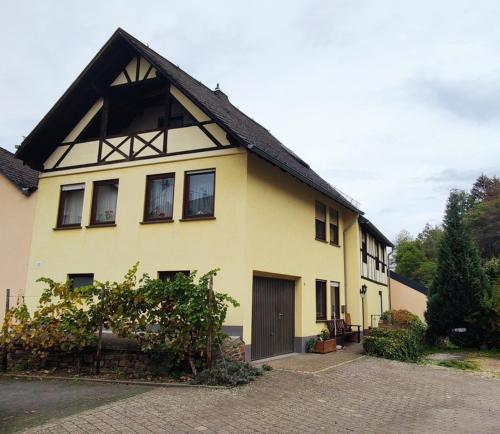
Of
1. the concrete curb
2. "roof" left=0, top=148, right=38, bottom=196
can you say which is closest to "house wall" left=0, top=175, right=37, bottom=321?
"roof" left=0, top=148, right=38, bottom=196

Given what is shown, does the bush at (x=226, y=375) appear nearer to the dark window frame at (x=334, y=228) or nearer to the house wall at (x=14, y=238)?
the house wall at (x=14, y=238)

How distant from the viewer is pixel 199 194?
39.2 ft

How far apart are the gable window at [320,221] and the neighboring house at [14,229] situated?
30.3ft

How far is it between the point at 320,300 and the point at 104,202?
775cm

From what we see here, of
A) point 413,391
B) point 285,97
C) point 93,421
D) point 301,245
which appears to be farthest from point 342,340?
point 93,421

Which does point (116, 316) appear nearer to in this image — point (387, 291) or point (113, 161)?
point (113, 161)

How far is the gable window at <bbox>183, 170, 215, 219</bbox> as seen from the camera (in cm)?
1172

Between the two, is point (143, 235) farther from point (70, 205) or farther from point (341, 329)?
point (341, 329)

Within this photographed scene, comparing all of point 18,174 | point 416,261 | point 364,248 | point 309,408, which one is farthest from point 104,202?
point 416,261

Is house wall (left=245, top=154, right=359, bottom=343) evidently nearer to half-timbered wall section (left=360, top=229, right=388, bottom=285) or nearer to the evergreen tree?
the evergreen tree

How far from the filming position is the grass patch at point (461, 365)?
12427 millimetres

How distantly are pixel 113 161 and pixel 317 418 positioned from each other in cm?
928

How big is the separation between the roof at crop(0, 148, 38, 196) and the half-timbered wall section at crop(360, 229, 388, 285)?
13619 mm

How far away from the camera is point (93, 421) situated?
6.41 meters
